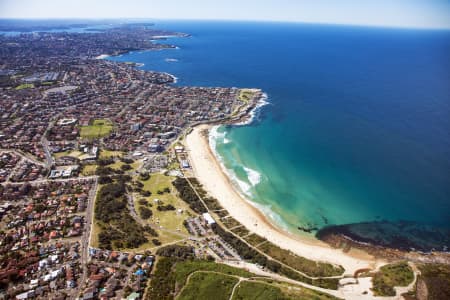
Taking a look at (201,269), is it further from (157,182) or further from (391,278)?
(391,278)

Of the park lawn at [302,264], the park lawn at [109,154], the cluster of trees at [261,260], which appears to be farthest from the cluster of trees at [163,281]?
the park lawn at [109,154]

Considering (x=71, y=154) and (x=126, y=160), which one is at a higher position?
(x=71, y=154)

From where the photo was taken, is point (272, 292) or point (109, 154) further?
point (109, 154)

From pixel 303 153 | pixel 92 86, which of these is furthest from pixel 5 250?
pixel 92 86

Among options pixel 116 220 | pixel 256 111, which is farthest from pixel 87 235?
pixel 256 111

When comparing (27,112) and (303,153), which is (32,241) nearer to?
(303,153)

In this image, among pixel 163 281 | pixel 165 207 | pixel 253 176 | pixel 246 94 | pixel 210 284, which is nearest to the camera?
pixel 210 284

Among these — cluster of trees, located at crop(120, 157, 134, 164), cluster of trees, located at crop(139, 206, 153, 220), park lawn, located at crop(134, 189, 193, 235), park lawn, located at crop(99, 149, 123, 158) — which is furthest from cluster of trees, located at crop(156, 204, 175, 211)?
park lawn, located at crop(99, 149, 123, 158)
